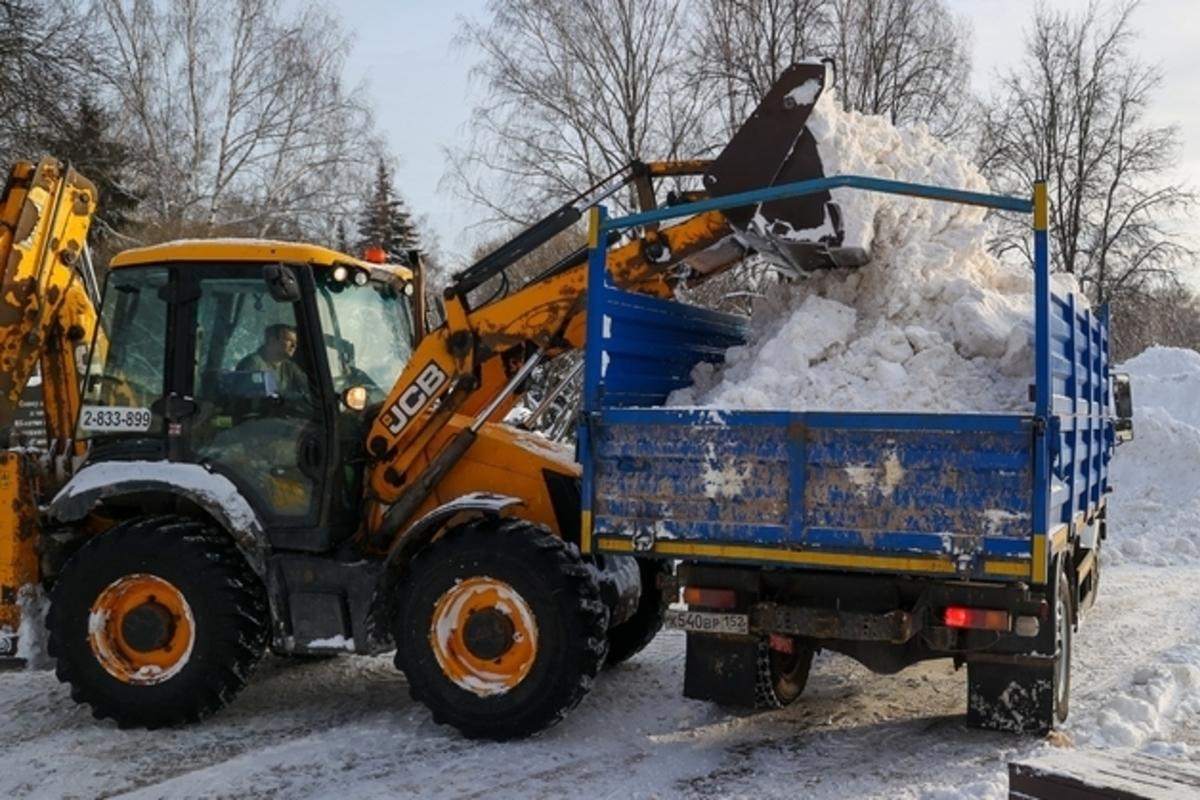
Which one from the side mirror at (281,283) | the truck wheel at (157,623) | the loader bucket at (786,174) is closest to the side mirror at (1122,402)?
the loader bucket at (786,174)

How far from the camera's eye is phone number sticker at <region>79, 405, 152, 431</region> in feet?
19.9

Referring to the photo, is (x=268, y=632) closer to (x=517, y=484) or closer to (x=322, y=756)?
(x=322, y=756)

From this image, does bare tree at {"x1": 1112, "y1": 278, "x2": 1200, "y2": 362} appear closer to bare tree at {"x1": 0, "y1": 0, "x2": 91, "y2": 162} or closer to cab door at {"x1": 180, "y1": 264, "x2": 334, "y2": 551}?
bare tree at {"x1": 0, "y1": 0, "x2": 91, "y2": 162}

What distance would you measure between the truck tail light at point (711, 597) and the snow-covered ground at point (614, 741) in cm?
70

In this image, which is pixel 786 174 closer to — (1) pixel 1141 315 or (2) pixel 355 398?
(2) pixel 355 398

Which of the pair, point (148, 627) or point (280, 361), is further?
point (280, 361)

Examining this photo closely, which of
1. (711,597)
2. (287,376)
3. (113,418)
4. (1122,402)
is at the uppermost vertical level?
(1122,402)

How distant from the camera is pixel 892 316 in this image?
550cm

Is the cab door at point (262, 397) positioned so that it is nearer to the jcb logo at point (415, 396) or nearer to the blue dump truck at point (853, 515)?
the jcb logo at point (415, 396)

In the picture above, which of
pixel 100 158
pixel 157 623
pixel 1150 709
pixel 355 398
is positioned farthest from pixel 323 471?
pixel 100 158

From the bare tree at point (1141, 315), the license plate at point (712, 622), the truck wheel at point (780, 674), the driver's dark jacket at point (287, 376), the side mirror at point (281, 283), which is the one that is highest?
the bare tree at point (1141, 315)

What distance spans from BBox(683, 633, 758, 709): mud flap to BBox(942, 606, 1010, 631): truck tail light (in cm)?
100

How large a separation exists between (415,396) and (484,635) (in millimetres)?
1306

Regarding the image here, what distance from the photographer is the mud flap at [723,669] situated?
548cm
